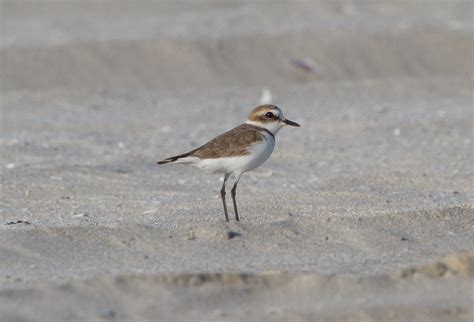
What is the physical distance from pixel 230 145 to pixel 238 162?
142 millimetres

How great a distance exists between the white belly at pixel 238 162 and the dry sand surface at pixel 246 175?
1.54ft

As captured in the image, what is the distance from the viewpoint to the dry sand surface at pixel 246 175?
20.8 feet

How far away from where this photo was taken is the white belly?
319 inches

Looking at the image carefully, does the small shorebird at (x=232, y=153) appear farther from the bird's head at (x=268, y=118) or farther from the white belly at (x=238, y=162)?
the bird's head at (x=268, y=118)

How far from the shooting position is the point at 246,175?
36.1 ft

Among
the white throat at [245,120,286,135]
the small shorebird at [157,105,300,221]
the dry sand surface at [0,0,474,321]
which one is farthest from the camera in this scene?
the white throat at [245,120,286,135]

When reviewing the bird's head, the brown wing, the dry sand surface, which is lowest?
the dry sand surface

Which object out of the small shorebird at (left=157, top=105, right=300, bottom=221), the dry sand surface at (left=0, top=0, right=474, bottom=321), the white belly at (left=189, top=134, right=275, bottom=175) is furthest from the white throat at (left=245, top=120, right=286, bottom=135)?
the dry sand surface at (left=0, top=0, right=474, bottom=321)

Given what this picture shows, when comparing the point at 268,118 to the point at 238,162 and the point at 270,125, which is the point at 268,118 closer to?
the point at 270,125

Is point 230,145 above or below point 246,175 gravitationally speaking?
above

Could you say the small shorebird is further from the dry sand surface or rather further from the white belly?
the dry sand surface

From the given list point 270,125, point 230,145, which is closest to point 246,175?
point 270,125

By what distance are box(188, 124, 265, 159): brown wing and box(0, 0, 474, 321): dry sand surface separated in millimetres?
539

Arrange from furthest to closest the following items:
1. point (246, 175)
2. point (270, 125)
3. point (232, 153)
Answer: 1. point (246, 175)
2. point (270, 125)
3. point (232, 153)
